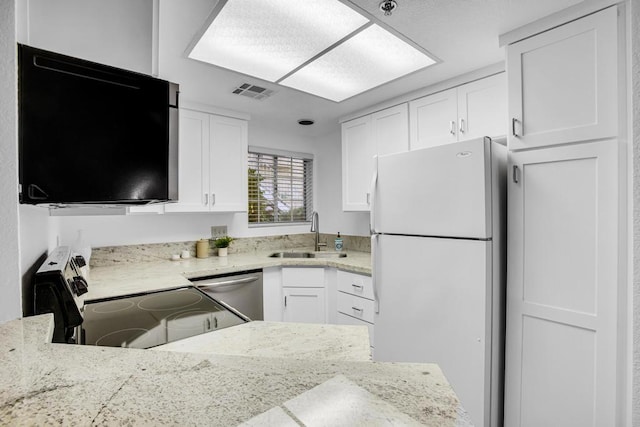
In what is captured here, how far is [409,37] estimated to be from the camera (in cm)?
167

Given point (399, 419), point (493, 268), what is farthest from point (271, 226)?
point (399, 419)

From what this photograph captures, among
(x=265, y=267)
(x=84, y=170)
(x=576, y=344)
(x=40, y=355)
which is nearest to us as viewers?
(x=40, y=355)

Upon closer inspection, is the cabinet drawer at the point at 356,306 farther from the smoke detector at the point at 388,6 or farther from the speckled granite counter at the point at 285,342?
the smoke detector at the point at 388,6

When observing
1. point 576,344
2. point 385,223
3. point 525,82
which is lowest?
point 576,344

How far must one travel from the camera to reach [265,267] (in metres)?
2.68

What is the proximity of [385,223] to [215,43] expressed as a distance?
4.78 ft

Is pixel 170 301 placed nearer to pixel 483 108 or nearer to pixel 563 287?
pixel 563 287

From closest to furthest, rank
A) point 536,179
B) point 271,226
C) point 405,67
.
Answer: point 536,179
point 405,67
point 271,226

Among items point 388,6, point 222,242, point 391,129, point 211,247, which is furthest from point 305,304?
point 388,6

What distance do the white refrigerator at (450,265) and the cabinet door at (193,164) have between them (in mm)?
1603

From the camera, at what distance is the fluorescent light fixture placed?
139 centimetres

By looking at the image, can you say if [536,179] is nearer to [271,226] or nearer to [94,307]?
[94,307]

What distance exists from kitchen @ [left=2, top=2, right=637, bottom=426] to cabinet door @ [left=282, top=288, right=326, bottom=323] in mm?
918

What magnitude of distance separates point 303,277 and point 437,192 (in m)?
1.48
